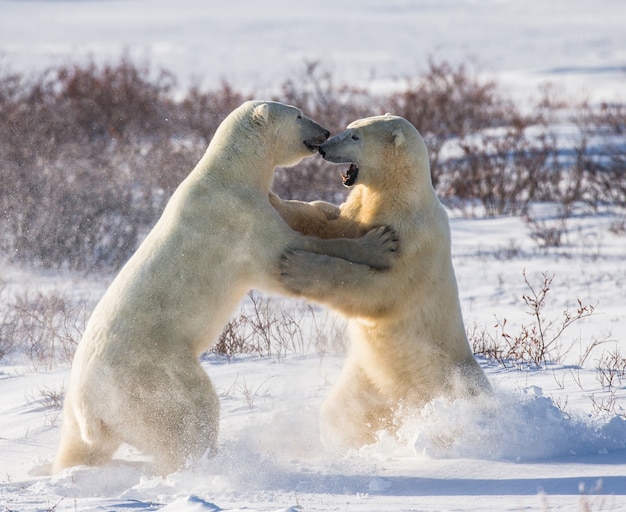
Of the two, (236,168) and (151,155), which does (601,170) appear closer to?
(151,155)

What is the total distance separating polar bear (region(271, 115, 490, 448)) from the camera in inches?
140

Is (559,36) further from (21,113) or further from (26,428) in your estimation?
(26,428)

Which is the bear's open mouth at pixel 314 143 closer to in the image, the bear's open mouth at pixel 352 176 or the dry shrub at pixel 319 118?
the bear's open mouth at pixel 352 176

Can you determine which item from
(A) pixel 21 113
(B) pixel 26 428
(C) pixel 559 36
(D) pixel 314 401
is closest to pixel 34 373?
(B) pixel 26 428

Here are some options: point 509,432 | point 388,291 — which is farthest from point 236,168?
point 509,432

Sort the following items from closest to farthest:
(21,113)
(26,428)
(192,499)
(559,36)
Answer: (192,499)
(26,428)
(21,113)
(559,36)

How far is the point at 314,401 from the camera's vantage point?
4.29 m

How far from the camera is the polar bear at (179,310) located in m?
3.25

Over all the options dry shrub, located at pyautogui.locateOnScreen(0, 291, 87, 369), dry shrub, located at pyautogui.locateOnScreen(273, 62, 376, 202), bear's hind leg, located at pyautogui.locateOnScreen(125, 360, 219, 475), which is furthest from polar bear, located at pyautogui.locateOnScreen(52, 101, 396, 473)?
dry shrub, located at pyautogui.locateOnScreen(273, 62, 376, 202)

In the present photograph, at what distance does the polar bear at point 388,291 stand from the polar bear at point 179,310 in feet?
0.32

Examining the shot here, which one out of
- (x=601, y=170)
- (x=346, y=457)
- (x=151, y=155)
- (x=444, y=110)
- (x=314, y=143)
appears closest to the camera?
(x=346, y=457)

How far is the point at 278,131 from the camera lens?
3832mm

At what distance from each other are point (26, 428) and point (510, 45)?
41240mm

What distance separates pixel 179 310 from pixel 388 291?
2.60 ft
